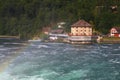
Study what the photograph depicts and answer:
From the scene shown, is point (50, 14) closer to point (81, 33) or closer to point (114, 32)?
point (114, 32)

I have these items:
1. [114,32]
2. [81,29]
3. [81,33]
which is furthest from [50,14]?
[81,33]

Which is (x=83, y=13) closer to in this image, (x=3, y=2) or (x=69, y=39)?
(x=69, y=39)

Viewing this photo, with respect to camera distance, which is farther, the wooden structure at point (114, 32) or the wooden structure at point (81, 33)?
the wooden structure at point (114, 32)

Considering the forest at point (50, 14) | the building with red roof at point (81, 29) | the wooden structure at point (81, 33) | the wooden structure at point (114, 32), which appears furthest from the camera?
the forest at point (50, 14)

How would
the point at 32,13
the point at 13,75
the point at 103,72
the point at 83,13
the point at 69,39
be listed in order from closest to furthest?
the point at 13,75 < the point at 103,72 < the point at 69,39 < the point at 83,13 < the point at 32,13

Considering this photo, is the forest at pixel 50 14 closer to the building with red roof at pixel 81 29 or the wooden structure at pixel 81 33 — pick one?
the building with red roof at pixel 81 29

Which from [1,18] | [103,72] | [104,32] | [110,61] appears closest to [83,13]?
[104,32]

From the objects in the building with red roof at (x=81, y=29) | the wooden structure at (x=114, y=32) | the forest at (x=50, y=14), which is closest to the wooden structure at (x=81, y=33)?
the building with red roof at (x=81, y=29)

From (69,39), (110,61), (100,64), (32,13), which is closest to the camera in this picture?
(100,64)
